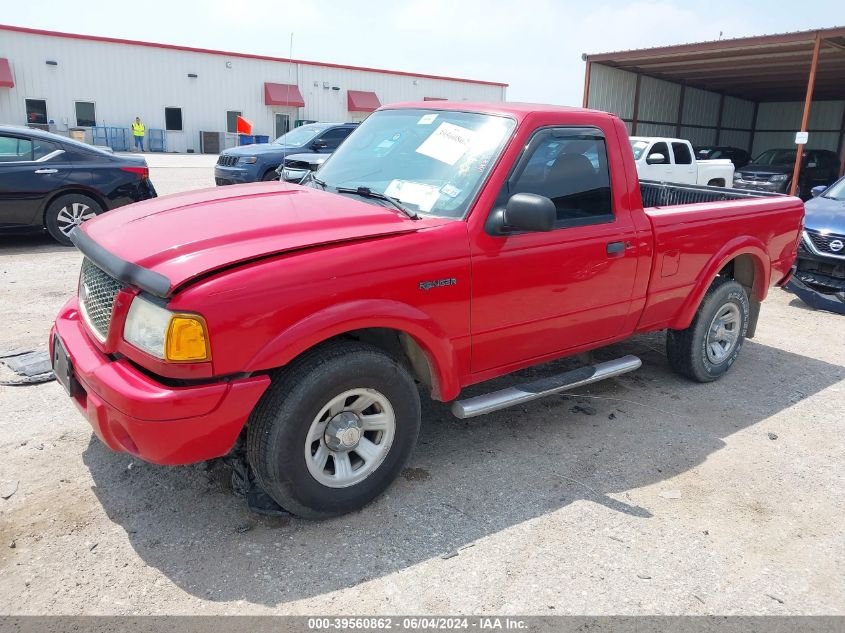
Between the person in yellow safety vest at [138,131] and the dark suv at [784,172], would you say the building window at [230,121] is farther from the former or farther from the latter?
the dark suv at [784,172]

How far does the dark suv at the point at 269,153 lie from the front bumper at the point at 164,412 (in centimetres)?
1031

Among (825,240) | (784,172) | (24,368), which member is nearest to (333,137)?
(825,240)

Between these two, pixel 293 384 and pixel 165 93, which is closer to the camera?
pixel 293 384

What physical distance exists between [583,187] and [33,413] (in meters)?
3.62

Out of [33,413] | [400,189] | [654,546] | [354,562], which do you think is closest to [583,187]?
→ [400,189]

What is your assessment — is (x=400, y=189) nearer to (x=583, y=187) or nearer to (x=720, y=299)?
(x=583, y=187)

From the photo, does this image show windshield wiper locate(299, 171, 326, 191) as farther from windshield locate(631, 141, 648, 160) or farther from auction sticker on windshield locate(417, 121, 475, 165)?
windshield locate(631, 141, 648, 160)

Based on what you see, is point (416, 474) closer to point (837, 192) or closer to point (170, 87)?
point (837, 192)

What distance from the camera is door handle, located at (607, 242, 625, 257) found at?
394 centimetres

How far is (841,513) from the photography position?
11.4 feet

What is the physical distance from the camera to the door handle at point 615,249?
394 centimetres

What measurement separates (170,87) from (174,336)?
3577 centimetres

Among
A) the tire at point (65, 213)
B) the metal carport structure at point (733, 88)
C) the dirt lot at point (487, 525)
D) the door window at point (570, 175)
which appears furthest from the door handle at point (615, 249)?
the metal carport structure at point (733, 88)

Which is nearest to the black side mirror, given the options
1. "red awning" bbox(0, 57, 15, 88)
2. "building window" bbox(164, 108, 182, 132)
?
"red awning" bbox(0, 57, 15, 88)
